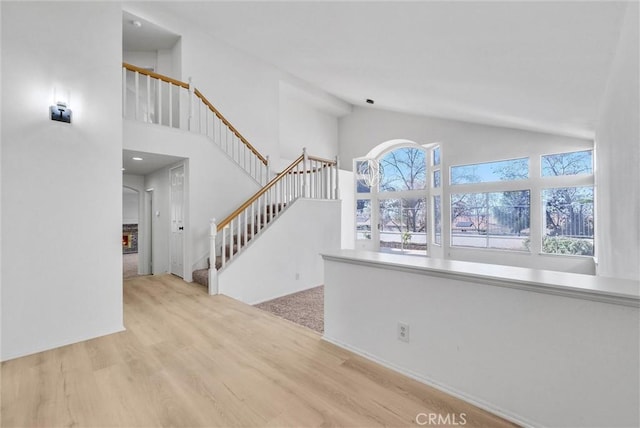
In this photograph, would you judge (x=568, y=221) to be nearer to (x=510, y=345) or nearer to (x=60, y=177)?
(x=510, y=345)

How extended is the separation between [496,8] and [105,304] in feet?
14.2

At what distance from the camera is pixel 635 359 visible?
1.26m

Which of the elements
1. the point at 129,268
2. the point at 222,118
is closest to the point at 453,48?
the point at 222,118

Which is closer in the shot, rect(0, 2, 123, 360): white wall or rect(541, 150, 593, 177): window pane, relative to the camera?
rect(0, 2, 123, 360): white wall

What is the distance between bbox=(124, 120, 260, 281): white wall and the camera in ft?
14.2

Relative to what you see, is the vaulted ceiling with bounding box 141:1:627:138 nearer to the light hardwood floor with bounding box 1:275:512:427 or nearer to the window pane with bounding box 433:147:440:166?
the window pane with bounding box 433:147:440:166

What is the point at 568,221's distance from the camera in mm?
5797

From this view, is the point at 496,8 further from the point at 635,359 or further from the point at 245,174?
the point at 245,174

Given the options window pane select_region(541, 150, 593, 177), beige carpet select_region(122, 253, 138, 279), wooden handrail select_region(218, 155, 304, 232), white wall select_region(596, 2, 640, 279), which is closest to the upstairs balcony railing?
wooden handrail select_region(218, 155, 304, 232)

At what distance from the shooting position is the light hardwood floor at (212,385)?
165cm

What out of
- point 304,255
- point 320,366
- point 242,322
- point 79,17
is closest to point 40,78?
point 79,17

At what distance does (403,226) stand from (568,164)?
3.99 metres

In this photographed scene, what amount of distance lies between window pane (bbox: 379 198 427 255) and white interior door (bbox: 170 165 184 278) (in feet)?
19.1

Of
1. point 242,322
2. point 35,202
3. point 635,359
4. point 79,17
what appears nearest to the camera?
point 635,359
